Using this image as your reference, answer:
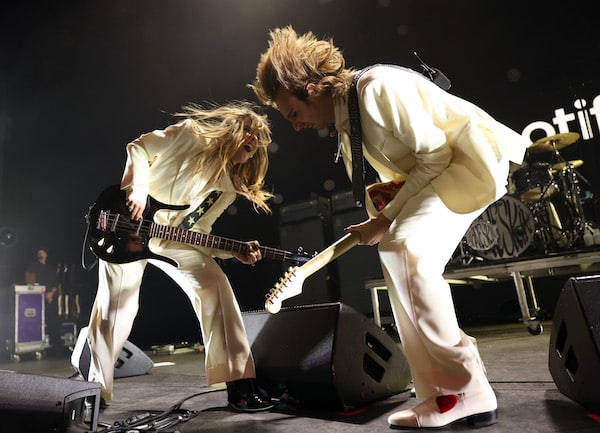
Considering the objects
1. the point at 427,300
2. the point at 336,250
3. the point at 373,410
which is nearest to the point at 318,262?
the point at 336,250

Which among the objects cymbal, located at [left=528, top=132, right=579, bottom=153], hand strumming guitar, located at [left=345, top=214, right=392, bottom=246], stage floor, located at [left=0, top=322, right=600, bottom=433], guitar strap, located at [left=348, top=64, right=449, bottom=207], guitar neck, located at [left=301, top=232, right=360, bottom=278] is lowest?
stage floor, located at [left=0, top=322, right=600, bottom=433]

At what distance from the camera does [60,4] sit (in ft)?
20.3

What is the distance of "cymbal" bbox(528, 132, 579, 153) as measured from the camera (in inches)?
208

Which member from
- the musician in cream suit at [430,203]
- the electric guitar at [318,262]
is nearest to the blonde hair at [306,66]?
the musician in cream suit at [430,203]

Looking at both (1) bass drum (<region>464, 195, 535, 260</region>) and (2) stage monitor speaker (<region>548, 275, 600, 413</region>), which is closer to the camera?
(2) stage monitor speaker (<region>548, 275, 600, 413</region>)

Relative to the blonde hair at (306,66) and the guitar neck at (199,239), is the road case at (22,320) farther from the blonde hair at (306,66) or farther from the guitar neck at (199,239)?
the blonde hair at (306,66)

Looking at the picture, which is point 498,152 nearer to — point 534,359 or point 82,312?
point 534,359

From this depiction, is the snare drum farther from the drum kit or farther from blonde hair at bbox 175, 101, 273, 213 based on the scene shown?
blonde hair at bbox 175, 101, 273, 213

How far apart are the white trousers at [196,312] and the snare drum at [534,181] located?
461 centimetres

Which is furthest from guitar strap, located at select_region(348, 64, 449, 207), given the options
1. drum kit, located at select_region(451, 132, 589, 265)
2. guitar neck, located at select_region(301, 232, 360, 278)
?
drum kit, located at select_region(451, 132, 589, 265)

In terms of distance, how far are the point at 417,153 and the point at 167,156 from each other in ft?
5.43

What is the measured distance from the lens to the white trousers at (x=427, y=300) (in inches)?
57.1

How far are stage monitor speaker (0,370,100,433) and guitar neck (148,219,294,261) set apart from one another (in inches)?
38.3

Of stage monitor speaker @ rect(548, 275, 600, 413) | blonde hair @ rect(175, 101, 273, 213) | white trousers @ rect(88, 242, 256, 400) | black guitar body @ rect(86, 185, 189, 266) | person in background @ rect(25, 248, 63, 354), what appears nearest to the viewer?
stage monitor speaker @ rect(548, 275, 600, 413)
